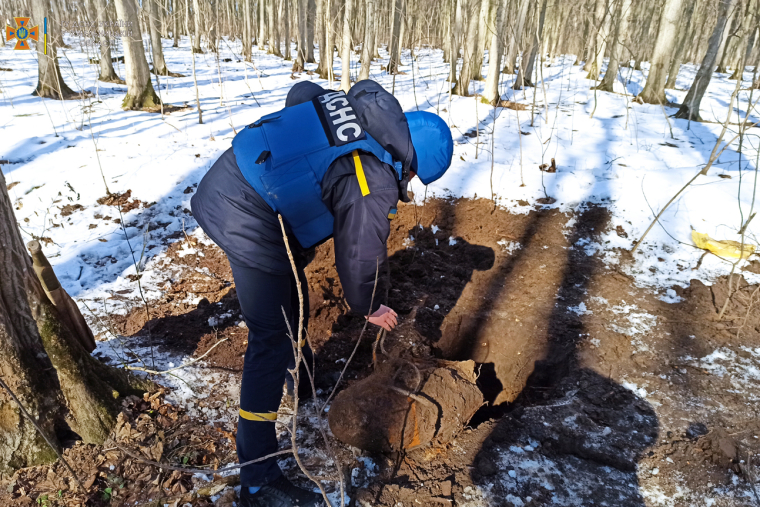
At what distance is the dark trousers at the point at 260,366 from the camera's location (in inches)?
71.9

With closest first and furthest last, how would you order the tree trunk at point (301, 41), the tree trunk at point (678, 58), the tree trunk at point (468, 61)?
the tree trunk at point (468, 61), the tree trunk at point (678, 58), the tree trunk at point (301, 41)

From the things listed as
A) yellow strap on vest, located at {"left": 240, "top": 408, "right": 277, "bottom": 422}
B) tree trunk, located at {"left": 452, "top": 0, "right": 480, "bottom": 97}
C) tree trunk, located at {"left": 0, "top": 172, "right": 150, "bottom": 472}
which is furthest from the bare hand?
tree trunk, located at {"left": 452, "top": 0, "right": 480, "bottom": 97}

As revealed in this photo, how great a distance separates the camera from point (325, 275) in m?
3.62

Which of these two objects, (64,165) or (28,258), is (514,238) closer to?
(28,258)

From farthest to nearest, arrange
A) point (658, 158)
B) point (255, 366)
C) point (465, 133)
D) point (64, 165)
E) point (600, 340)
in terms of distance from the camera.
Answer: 1. point (465, 133)
2. point (658, 158)
3. point (64, 165)
4. point (600, 340)
5. point (255, 366)

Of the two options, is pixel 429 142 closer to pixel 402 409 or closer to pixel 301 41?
pixel 402 409

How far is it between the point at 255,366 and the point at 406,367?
2.82 ft

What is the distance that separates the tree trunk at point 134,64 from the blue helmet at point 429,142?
6981 millimetres

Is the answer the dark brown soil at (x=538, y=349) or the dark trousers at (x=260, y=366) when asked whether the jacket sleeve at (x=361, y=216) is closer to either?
the dark trousers at (x=260, y=366)

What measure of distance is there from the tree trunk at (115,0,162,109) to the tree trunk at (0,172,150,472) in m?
6.38

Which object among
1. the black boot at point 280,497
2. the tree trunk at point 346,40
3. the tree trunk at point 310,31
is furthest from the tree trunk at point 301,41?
the black boot at point 280,497

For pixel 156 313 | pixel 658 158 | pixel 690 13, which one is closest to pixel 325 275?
pixel 156 313

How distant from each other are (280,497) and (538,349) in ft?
6.45

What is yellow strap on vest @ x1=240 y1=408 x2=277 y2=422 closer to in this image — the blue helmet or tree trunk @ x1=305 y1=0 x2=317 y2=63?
the blue helmet
